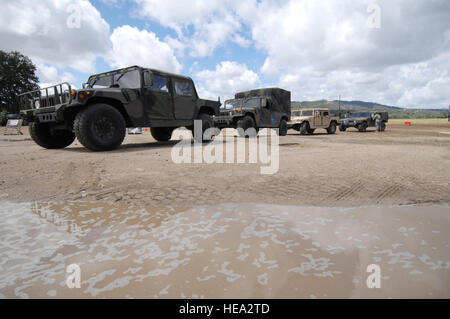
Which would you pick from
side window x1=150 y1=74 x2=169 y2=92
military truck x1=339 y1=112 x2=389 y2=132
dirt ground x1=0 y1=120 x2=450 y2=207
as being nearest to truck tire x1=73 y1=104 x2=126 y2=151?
dirt ground x1=0 y1=120 x2=450 y2=207

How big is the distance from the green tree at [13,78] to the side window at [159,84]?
35.3m

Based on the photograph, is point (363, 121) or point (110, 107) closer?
point (110, 107)

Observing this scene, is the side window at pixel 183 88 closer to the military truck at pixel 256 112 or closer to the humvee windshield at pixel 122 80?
the humvee windshield at pixel 122 80

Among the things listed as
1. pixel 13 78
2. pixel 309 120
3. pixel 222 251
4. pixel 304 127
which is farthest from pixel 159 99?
pixel 13 78

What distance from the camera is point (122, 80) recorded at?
6.65 m

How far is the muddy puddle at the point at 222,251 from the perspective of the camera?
4.57 feet

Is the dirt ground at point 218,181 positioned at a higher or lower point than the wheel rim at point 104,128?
lower

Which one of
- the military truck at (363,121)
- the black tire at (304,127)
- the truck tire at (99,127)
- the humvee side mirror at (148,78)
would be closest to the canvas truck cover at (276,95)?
the black tire at (304,127)

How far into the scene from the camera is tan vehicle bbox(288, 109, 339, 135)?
573 inches

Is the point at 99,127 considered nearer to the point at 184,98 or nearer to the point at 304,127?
the point at 184,98

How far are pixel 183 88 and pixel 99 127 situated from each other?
2.89 meters

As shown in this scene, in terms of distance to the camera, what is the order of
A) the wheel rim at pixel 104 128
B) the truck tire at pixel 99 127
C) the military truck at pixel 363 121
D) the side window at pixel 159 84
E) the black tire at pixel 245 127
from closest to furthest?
the truck tire at pixel 99 127 < the wheel rim at pixel 104 128 < the side window at pixel 159 84 < the black tire at pixel 245 127 < the military truck at pixel 363 121
